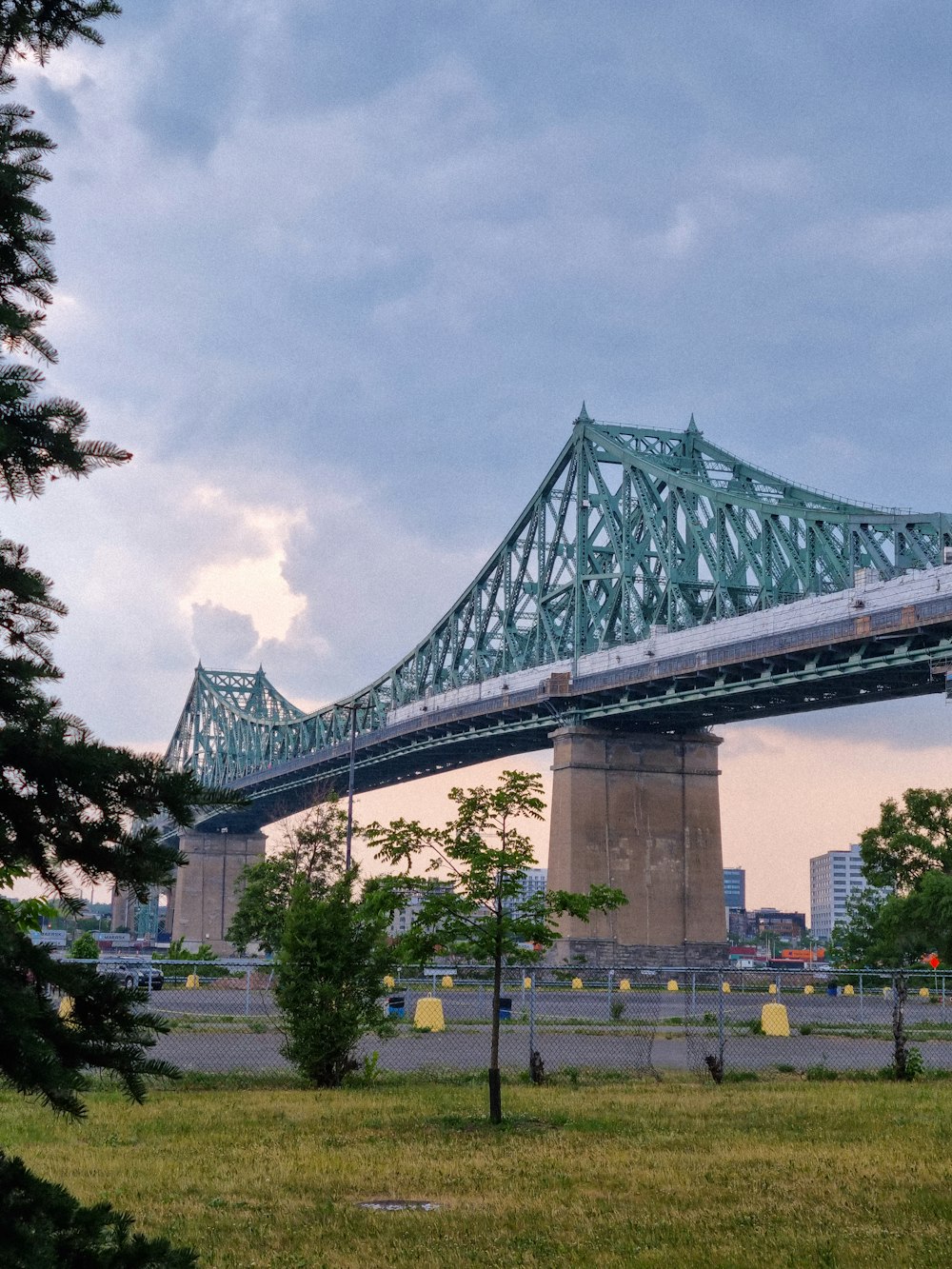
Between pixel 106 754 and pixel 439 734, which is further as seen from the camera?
pixel 439 734

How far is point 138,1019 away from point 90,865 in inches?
24.2

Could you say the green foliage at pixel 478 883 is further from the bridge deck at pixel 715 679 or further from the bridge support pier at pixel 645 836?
the bridge support pier at pixel 645 836

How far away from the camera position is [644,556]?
81375 millimetres

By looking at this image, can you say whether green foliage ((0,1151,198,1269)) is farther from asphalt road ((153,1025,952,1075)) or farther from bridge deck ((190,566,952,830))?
bridge deck ((190,566,952,830))

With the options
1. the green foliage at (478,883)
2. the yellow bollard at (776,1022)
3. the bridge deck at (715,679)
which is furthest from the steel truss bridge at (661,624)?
the green foliage at (478,883)

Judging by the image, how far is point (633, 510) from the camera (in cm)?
8500

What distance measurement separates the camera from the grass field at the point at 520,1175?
936 cm

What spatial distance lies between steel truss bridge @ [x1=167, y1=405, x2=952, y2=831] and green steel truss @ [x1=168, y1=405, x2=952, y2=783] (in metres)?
0.14

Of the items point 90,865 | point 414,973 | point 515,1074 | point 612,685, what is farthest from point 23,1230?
point 612,685

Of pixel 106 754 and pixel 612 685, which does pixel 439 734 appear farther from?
pixel 106 754

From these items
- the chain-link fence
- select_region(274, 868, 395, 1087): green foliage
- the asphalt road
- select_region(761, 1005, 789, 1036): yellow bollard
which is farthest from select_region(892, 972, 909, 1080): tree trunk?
select_region(761, 1005, 789, 1036): yellow bollard

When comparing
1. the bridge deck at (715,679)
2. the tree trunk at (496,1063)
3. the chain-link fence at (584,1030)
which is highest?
the bridge deck at (715,679)

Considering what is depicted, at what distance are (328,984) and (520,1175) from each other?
23.5 feet

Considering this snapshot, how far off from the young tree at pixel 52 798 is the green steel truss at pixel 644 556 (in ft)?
174
